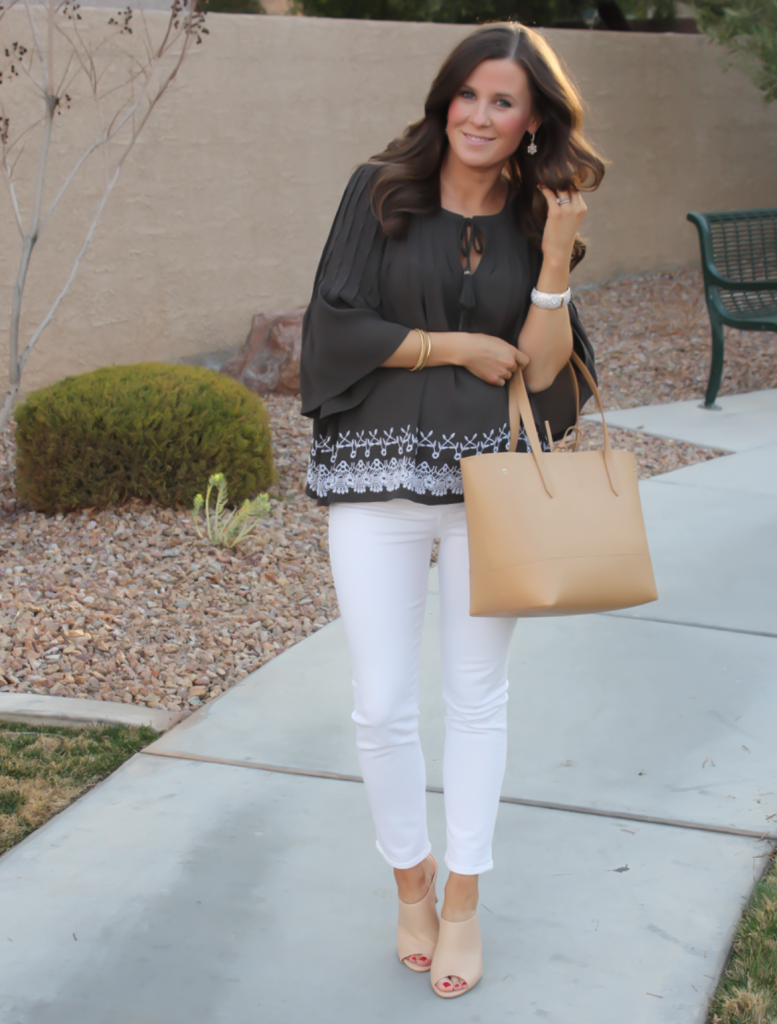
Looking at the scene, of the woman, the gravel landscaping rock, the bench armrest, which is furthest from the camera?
the bench armrest

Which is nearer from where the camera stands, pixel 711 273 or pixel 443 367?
pixel 443 367

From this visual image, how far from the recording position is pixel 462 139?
2033 mm

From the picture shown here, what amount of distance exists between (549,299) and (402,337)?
0.30 meters

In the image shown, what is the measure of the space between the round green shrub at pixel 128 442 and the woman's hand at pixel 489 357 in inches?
115

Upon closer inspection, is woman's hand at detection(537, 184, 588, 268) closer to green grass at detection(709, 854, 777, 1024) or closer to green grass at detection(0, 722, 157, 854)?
green grass at detection(709, 854, 777, 1024)

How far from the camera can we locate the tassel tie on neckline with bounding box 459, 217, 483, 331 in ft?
6.80

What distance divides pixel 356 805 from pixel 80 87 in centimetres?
545

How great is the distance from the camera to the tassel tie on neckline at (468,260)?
207 cm

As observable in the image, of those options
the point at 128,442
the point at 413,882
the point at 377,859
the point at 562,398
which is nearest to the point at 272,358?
the point at 128,442

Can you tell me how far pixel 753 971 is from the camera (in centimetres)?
217

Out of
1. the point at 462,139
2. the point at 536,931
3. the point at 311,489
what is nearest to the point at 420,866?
the point at 536,931

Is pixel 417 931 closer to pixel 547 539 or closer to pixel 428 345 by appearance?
pixel 547 539

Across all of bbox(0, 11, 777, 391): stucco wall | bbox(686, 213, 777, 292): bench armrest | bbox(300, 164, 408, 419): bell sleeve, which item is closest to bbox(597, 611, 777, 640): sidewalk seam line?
bbox(300, 164, 408, 419): bell sleeve

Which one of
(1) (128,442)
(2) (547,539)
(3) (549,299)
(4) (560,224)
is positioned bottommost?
(1) (128,442)
